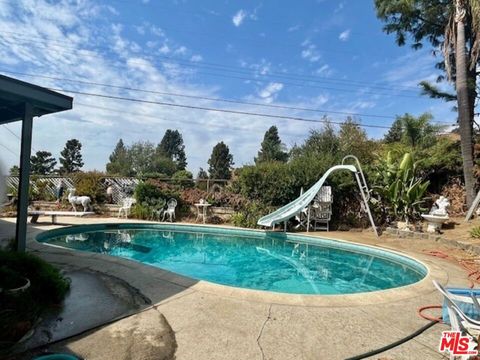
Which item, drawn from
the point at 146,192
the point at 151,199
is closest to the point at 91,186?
the point at 146,192

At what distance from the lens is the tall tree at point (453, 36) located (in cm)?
1146

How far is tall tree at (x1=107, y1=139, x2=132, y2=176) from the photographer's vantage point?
146ft

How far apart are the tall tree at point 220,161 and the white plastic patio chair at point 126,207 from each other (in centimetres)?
3024

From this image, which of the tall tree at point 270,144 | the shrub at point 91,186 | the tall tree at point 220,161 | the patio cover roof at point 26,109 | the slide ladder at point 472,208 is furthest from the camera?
the tall tree at point 220,161

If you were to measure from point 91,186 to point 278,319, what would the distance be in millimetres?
12967

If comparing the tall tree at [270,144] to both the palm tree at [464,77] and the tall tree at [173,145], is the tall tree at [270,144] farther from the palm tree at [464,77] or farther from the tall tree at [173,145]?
the palm tree at [464,77]

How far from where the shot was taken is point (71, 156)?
51.4 metres

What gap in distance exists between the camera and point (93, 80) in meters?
18.8

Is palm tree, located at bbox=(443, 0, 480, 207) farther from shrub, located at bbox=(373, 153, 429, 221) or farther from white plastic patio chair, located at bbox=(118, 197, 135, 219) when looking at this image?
white plastic patio chair, located at bbox=(118, 197, 135, 219)

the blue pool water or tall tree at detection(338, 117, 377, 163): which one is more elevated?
tall tree at detection(338, 117, 377, 163)

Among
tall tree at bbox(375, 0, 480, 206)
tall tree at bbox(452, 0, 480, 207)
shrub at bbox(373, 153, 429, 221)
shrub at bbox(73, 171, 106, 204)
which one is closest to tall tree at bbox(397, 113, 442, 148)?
tall tree at bbox(375, 0, 480, 206)

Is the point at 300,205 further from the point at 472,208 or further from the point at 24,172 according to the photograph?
the point at 24,172

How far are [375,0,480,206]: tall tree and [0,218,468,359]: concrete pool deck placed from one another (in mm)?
8593

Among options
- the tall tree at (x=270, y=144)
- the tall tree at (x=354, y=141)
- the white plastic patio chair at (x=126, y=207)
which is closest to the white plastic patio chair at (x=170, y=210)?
the white plastic patio chair at (x=126, y=207)
